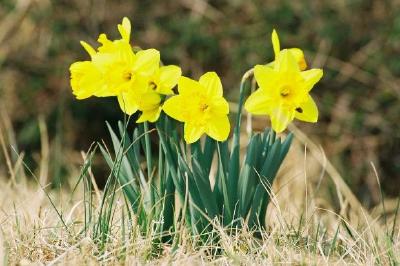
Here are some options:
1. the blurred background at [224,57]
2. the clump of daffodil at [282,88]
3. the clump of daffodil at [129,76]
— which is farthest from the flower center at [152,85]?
the blurred background at [224,57]

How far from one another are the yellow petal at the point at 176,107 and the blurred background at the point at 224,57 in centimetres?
286

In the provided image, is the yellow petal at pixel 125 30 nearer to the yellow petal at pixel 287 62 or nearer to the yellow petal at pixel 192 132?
the yellow petal at pixel 192 132

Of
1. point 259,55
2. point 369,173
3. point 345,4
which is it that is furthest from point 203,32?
point 369,173

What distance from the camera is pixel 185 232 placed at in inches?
80.9

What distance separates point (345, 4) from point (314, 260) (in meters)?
3.24

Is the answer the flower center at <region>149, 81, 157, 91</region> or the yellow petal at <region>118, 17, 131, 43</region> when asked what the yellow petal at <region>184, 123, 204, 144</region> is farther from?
the yellow petal at <region>118, 17, 131, 43</region>

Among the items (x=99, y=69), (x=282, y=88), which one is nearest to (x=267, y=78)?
(x=282, y=88)

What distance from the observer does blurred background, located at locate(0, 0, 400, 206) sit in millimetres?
4812

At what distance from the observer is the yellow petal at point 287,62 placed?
1.94m

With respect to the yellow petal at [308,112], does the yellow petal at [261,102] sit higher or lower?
higher

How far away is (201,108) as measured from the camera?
78.0 inches

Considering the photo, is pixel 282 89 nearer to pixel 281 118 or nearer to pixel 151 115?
pixel 281 118

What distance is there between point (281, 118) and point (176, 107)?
0.80 feet

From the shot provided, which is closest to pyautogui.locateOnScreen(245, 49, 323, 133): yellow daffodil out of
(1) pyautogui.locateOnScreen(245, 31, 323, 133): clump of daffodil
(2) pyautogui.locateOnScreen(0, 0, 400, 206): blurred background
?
(1) pyautogui.locateOnScreen(245, 31, 323, 133): clump of daffodil
